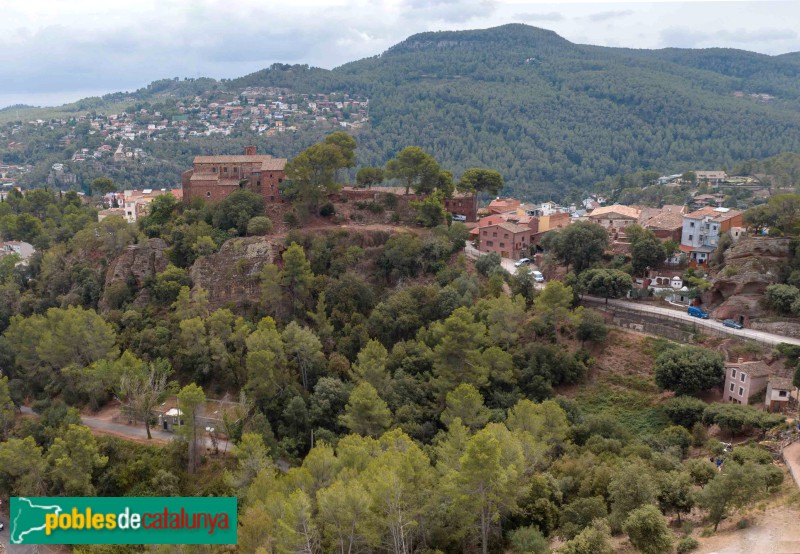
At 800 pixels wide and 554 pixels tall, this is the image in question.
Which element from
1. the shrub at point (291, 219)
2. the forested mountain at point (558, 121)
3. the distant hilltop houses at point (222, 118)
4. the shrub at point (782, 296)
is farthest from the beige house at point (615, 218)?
the distant hilltop houses at point (222, 118)

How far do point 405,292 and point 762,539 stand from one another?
27.2 meters

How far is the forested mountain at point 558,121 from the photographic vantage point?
139375 millimetres

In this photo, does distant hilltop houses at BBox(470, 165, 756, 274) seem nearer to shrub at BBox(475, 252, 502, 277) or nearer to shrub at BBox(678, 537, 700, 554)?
shrub at BBox(475, 252, 502, 277)

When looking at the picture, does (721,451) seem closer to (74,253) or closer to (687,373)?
(687,373)

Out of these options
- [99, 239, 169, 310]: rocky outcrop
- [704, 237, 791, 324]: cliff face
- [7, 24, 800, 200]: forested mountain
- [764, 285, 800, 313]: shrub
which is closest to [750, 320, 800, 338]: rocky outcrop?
[704, 237, 791, 324]: cliff face

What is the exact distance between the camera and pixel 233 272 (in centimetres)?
4781

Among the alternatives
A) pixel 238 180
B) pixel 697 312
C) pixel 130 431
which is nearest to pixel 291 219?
pixel 238 180

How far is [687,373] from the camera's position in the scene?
35.0 metres

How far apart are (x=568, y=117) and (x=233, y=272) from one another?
424ft

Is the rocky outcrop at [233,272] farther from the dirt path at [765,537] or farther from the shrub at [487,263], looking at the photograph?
the dirt path at [765,537]

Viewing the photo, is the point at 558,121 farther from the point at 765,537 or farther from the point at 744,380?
the point at 765,537

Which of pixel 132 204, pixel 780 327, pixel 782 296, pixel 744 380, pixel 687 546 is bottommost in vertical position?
pixel 687 546

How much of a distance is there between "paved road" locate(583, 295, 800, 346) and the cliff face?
5.15ft

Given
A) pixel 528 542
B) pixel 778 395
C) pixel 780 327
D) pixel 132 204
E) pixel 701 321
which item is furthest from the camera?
pixel 132 204
